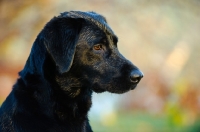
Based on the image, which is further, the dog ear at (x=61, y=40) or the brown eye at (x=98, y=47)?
the brown eye at (x=98, y=47)

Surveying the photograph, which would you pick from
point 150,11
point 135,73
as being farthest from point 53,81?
point 150,11

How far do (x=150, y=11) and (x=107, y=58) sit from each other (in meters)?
6.35

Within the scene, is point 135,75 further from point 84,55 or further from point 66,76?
point 66,76

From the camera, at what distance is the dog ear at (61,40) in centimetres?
318

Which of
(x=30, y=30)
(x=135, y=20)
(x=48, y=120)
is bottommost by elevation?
(x=48, y=120)

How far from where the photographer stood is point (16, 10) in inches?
362

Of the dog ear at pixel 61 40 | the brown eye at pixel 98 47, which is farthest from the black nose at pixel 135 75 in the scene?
the dog ear at pixel 61 40

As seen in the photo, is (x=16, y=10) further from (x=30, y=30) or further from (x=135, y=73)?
(x=135, y=73)

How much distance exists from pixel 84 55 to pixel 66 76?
0.68 feet

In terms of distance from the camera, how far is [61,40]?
324 cm

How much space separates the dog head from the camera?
3.22m

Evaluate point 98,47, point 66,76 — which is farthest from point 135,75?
point 66,76

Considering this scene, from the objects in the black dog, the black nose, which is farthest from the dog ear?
the black nose

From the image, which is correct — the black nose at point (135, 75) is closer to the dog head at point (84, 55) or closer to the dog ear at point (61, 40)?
the dog head at point (84, 55)
